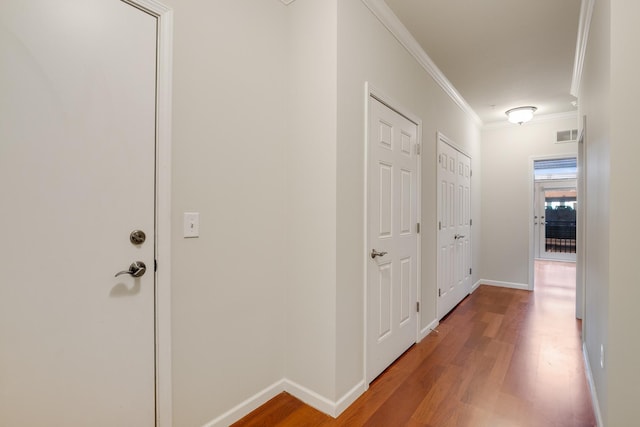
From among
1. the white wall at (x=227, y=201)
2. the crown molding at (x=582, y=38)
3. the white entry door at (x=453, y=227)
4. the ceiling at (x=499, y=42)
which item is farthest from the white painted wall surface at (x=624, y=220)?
the white entry door at (x=453, y=227)

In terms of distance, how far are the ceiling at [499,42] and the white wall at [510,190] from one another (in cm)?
86

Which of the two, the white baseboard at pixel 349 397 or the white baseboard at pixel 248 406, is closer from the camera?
the white baseboard at pixel 248 406

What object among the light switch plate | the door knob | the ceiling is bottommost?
the door knob

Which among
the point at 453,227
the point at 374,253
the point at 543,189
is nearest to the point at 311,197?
the point at 374,253

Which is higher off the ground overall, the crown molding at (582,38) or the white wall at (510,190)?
the crown molding at (582,38)

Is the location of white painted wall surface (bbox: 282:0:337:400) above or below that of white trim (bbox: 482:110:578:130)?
below

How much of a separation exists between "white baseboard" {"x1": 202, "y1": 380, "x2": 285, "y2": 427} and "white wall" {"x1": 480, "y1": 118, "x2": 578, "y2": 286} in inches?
173

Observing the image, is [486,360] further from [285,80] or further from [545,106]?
[545,106]

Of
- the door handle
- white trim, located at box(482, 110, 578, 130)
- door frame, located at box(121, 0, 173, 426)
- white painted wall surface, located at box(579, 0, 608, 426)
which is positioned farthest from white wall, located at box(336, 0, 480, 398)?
white trim, located at box(482, 110, 578, 130)

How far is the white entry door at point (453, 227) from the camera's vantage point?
339 cm

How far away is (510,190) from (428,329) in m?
3.12

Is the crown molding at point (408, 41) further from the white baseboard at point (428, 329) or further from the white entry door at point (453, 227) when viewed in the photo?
the white baseboard at point (428, 329)

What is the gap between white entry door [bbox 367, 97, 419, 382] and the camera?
7.06ft

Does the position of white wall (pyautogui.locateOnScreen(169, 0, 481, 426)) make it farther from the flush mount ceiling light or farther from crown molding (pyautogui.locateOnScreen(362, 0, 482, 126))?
the flush mount ceiling light
